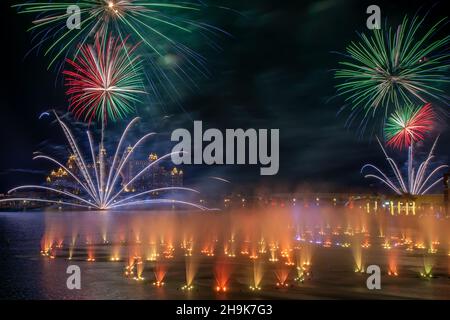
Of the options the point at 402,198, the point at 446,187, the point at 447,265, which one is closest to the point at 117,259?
the point at 447,265

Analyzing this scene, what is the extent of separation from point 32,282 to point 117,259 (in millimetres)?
9087

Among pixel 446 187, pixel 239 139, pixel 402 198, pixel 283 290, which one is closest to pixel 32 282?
pixel 283 290

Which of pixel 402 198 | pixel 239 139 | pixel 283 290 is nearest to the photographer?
pixel 283 290

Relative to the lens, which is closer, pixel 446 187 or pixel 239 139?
pixel 239 139

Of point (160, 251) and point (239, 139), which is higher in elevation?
point (239, 139)

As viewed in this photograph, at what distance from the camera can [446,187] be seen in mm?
98312
